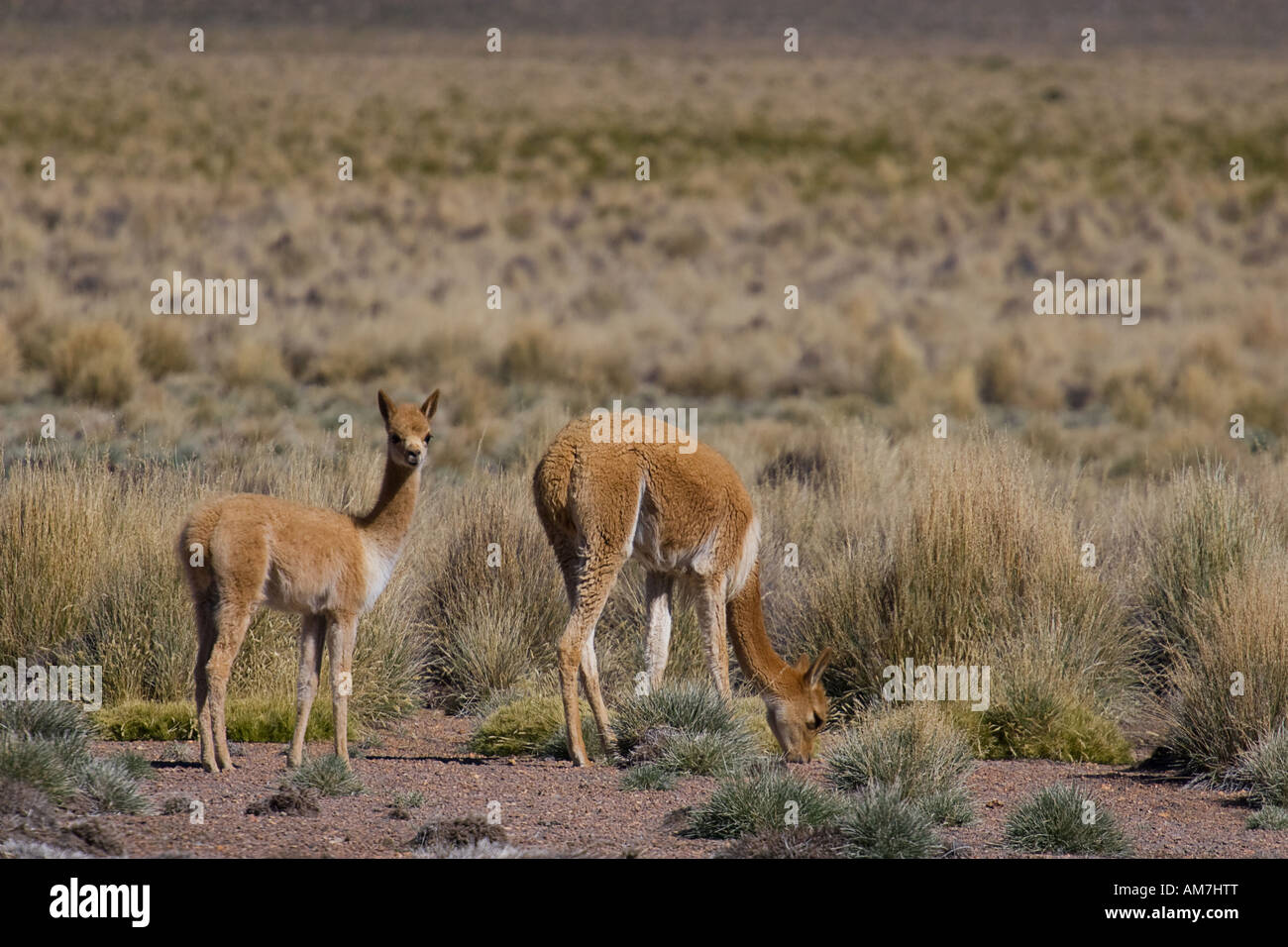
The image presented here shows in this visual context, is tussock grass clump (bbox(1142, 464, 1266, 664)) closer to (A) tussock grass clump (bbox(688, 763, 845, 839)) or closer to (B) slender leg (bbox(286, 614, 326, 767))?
(A) tussock grass clump (bbox(688, 763, 845, 839))

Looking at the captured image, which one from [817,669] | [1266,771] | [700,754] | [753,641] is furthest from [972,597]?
[700,754]

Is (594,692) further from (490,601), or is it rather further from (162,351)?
(162,351)

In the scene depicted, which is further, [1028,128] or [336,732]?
[1028,128]

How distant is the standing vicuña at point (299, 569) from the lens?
7191 millimetres

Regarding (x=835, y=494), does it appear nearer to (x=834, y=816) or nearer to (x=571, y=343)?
(x=834, y=816)

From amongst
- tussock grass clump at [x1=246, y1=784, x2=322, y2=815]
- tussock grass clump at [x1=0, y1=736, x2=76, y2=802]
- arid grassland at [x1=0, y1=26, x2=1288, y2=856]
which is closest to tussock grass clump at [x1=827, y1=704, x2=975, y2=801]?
arid grassland at [x1=0, y1=26, x2=1288, y2=856]

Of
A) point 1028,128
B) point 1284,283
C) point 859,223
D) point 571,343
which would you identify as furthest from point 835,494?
point 1028,128

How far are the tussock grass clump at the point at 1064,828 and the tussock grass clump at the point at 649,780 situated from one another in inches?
61.9

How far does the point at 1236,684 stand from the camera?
8.66 m

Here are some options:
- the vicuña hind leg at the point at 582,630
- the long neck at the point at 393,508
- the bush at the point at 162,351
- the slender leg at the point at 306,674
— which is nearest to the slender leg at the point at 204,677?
the slender leg at the point at 306,674

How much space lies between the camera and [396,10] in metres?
89.8

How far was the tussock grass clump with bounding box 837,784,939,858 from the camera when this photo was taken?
647 centimetres

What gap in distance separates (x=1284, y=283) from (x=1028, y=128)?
66.8 feet

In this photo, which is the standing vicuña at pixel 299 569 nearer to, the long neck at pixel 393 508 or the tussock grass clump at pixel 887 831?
the long neck at pixel 393 508
